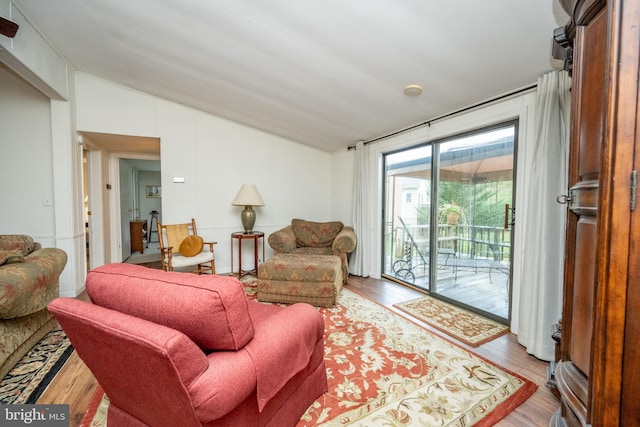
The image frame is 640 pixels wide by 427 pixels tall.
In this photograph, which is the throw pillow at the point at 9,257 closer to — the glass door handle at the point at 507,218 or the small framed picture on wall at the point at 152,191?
the glass door handle at the point at 507,218

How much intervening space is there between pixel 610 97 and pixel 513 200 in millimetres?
1939

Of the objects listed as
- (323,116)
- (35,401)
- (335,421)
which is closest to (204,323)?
(335,421)

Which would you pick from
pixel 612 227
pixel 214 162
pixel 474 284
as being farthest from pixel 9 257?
pixel 474 284

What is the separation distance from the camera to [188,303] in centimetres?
81

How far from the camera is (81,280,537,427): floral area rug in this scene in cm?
132

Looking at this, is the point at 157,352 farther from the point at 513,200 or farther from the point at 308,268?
the point at 513,200

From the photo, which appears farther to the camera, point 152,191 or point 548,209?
point 152,191

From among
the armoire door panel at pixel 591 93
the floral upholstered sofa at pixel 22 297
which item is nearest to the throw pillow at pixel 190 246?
the floral upholstered sofa at pixel 22 297

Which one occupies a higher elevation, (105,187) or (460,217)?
(105,187)

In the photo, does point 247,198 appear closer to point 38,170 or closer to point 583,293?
point 38,170

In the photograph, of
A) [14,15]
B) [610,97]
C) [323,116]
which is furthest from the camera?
[323,116]

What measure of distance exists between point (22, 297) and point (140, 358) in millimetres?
1528

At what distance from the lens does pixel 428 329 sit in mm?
2234

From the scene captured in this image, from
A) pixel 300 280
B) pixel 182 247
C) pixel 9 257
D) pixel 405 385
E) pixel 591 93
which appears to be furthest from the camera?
pixel 182 247
